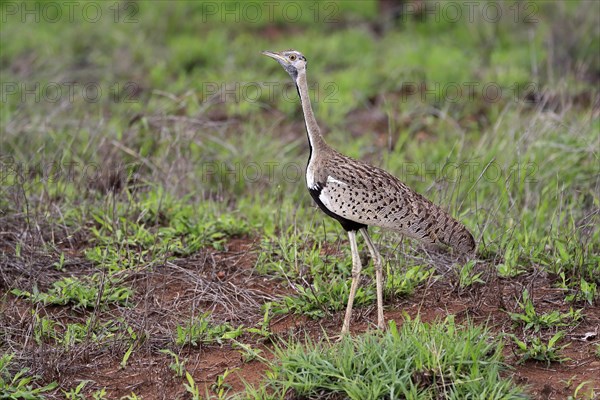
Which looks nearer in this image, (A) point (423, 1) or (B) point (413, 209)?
(B) point (413, 209)

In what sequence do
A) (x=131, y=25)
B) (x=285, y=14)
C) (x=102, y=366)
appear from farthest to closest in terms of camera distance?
(x=285, y=14) < (x=131, y=25) < (x=102, y=366)

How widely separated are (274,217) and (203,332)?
51.5 inches

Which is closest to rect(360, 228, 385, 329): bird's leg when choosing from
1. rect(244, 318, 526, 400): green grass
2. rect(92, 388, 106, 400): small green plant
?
rect(244, 318, 526, 400): green grass

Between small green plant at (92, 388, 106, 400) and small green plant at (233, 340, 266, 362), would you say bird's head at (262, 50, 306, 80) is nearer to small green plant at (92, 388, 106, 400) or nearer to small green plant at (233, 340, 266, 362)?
small green plant at (233, 340, 266, 362)

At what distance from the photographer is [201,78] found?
842 centimetres

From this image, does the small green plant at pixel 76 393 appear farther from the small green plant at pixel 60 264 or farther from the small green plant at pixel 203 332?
the small green plant at pixel 60 264

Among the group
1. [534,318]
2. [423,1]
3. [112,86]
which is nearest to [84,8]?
[112,86]

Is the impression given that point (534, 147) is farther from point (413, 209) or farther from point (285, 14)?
point (285, 14)

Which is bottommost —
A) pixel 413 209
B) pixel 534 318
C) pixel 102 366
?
pixel 102 366

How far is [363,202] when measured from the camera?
A: 4227 millimetres

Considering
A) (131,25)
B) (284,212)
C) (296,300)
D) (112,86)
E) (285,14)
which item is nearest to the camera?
(296,300)

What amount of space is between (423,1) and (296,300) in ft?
21.9

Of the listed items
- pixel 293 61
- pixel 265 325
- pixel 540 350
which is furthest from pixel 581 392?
pixel 293 61

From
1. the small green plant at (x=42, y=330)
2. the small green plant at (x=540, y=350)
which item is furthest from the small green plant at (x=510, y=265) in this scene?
the small green plant at (x=42, y=330)
